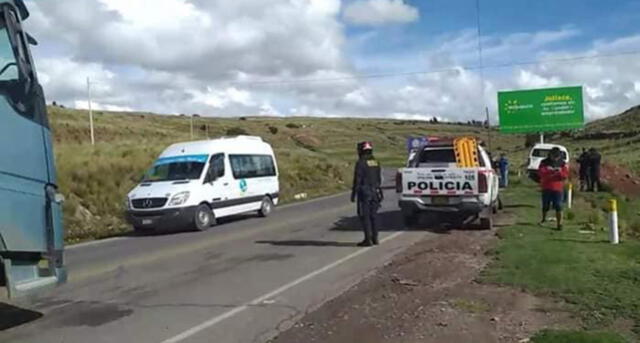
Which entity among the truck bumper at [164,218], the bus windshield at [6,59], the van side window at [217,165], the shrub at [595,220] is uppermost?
the bus windshield at [6,59]

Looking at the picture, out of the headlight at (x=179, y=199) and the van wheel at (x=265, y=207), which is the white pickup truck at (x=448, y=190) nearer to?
the headlight at (x=179, y=199)

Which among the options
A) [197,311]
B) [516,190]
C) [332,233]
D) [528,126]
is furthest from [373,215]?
[528,126]

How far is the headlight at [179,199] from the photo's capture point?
18125 mm

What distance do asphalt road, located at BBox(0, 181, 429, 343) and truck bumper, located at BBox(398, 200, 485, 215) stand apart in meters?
0.60

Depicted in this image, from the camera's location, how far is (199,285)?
10.2 meters

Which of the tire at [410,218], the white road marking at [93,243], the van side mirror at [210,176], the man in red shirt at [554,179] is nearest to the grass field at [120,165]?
the white road marking at [93,243]

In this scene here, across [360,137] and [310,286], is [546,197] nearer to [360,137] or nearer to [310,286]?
[310,286]

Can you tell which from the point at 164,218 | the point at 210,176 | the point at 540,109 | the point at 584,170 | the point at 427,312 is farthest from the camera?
the point at 540,109

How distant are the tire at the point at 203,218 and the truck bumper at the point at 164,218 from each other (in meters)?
0.16

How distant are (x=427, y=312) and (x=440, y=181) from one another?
27.2 ft

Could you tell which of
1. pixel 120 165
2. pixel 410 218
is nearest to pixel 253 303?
pixel 410 218

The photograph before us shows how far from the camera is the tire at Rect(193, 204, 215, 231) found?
18.5 meters

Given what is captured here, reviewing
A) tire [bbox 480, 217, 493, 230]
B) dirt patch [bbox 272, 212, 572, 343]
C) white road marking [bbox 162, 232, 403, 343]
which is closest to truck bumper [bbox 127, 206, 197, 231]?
white road marking [bbox 162, 232, 403, 343]

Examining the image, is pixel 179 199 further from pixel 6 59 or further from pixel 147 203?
pixel 6 59
